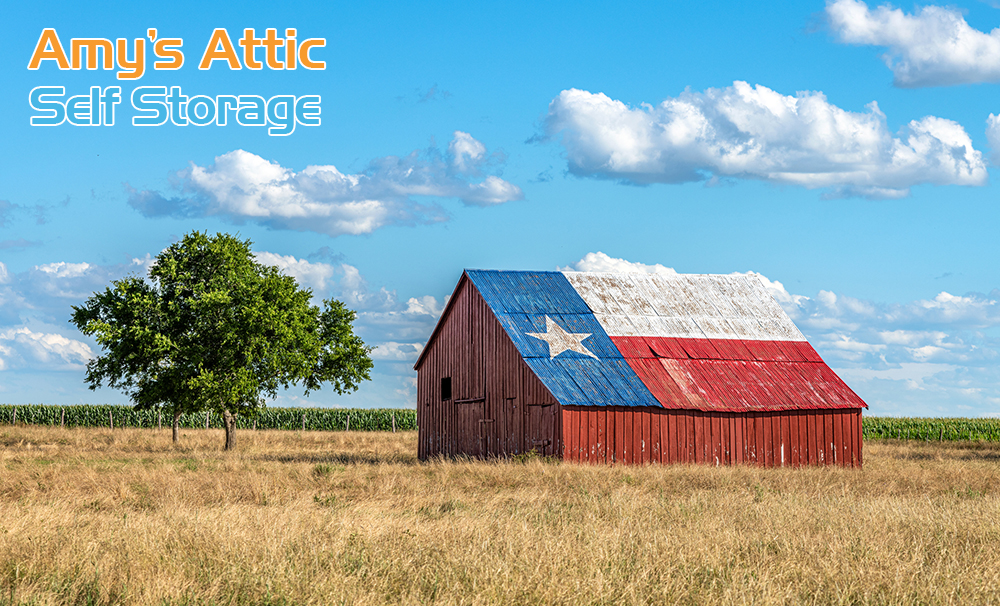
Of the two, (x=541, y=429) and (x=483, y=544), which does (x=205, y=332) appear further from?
(x=483, y=544)

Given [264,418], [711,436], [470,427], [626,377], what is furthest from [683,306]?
[264,418]

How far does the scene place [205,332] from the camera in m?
41.3

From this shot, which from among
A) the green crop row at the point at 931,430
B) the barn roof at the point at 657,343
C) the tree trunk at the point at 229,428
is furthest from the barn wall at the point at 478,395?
the green crop row at the point at 931,430

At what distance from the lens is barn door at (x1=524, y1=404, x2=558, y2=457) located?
27.6 meters

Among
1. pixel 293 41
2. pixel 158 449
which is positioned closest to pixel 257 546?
pixel 293 41

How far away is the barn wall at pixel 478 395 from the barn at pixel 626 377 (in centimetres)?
6

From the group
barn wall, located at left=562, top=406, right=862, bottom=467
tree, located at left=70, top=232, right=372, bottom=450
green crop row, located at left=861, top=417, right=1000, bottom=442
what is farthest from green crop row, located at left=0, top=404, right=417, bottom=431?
barn wall, located at left=562, top=406, right=862, bottom=467

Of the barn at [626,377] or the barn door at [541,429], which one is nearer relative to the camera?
the barn door at [541,429]

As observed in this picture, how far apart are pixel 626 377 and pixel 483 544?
19.3 m

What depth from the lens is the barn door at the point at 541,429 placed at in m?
27.6

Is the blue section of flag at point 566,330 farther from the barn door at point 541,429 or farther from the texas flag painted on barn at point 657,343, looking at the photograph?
the barn door at point 541,429

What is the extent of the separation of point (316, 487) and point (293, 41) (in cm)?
1160

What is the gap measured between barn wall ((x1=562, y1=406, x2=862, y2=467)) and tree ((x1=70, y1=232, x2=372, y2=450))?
18182 millimetres

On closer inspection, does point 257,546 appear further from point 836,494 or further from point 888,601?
point 836,494
